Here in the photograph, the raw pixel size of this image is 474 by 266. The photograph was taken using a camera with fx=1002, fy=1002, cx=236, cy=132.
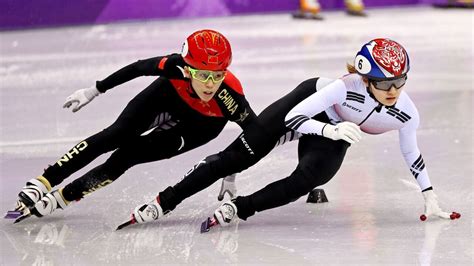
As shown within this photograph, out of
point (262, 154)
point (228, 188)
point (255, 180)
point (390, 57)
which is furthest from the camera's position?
point (255, 180)

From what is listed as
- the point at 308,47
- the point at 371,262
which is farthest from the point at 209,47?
the point at 308,47

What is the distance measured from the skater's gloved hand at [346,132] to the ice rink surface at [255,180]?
444 millimetres

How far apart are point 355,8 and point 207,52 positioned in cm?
1048

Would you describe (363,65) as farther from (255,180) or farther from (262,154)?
(255,180)

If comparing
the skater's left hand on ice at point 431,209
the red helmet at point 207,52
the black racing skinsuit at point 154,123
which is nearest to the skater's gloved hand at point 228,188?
the black racing skinsuit at point 154,123

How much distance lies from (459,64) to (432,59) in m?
0.37

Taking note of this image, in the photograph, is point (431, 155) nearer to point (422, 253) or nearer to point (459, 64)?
point (422, 253)

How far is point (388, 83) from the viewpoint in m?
4.31

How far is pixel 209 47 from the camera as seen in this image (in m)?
4.42

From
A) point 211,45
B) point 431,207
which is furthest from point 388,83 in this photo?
point 211,45

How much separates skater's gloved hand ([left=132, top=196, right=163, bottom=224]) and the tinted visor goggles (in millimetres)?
1103

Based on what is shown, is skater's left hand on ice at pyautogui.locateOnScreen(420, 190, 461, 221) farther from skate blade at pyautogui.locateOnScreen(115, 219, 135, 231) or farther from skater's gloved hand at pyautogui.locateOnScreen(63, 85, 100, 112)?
skater's gloved hand at pyautogui.locateOnScreen(63, 85, 100, 112)

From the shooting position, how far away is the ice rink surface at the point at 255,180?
411 cm

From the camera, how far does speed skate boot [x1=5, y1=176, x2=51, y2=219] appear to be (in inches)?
179
